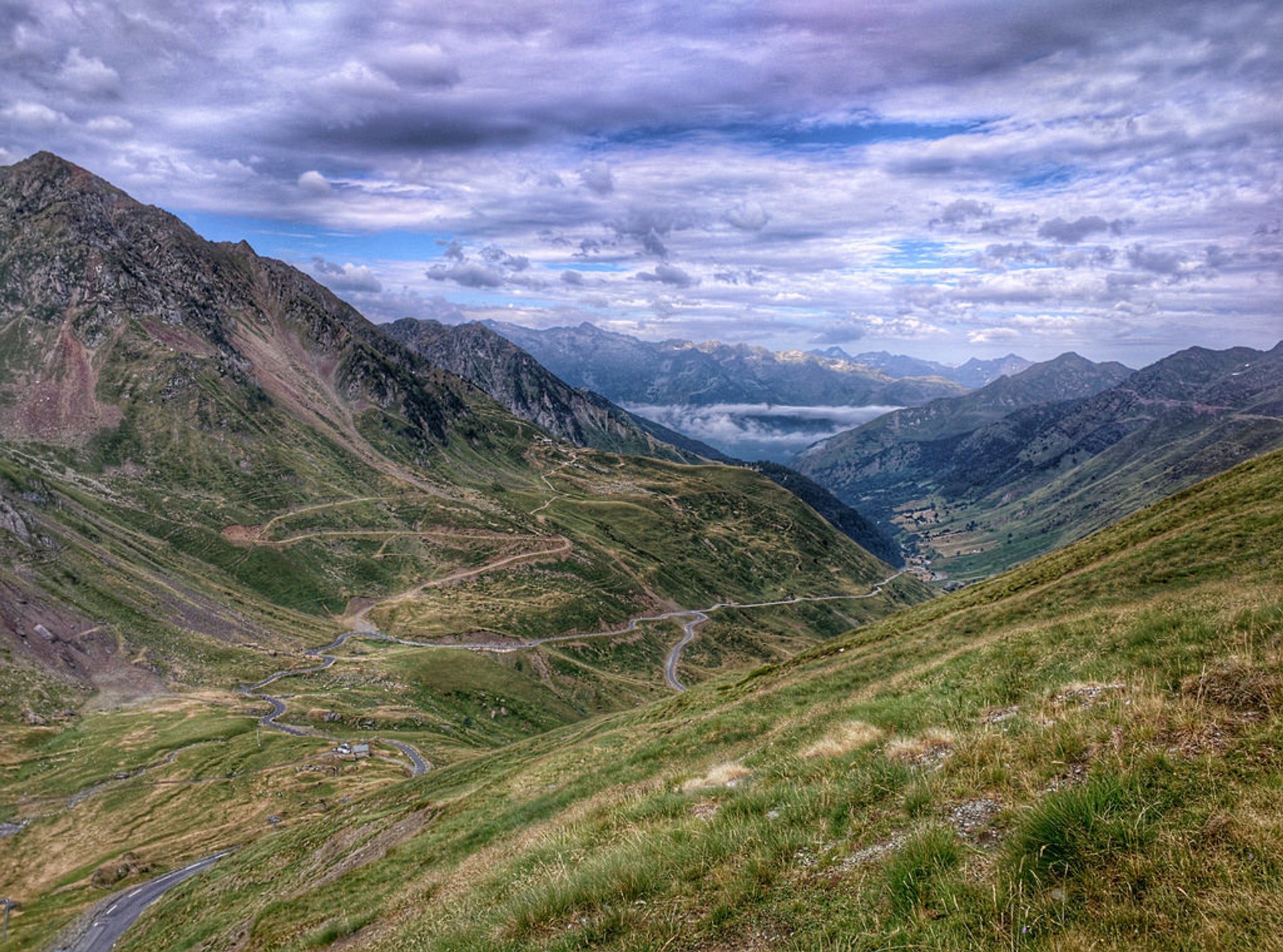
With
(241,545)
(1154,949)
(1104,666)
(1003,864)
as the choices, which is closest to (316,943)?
(1003,864)

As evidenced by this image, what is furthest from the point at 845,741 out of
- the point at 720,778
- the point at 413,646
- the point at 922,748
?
the point at 413,646

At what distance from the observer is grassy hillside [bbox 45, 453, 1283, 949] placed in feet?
20.4

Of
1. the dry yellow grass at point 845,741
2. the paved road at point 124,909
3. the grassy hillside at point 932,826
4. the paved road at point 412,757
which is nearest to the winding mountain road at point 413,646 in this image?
the paved road at point 412,757

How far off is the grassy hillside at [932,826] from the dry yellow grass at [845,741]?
122 mm

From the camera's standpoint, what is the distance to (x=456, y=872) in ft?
59.8

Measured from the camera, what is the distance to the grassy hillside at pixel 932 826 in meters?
6.22

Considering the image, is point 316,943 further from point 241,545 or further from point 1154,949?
point 241,545

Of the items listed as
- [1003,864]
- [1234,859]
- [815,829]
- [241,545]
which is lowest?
[241,545]

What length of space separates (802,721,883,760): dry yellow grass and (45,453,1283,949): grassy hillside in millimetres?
122

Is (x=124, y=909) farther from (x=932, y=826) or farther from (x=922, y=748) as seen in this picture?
(x=932, y=826)

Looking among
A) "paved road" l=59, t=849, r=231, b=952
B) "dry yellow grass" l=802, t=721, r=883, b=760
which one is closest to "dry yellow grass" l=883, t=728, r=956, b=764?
"dry yellow grass" l=802, t=721, r=883, b=760

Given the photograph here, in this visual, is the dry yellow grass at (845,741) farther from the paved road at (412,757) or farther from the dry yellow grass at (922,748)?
the paved road at (412,757)

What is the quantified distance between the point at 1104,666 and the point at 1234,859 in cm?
1031

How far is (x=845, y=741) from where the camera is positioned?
48.7ft
